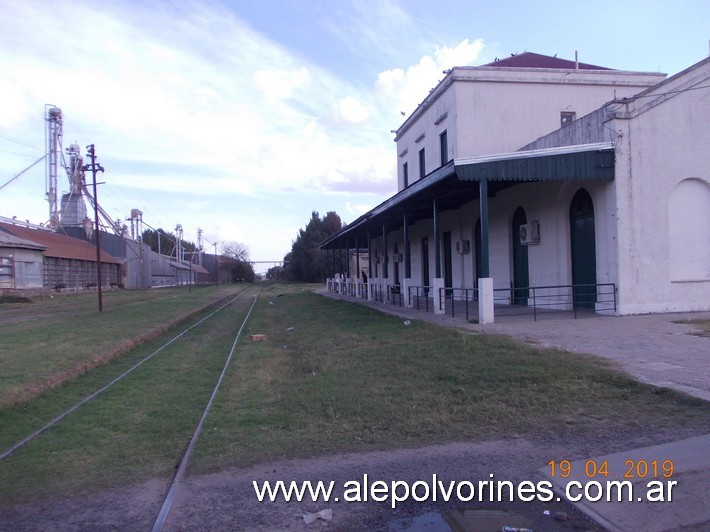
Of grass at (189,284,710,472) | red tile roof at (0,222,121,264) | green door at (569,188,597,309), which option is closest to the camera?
grass at (189,284,710,472)

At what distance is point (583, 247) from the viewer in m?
18.7

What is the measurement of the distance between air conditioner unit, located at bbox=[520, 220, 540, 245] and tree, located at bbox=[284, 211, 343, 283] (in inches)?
2921

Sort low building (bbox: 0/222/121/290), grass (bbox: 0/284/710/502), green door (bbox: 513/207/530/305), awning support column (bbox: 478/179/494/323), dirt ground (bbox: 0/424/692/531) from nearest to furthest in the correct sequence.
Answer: dirt ground (bbox: 0/424/692/531), grass (bbox: 0/284/710/502), awning support column (bbox: 478/179/494/323), green door (bbox: 513/207/530/305), low building (bbox: 0/222/121/290)

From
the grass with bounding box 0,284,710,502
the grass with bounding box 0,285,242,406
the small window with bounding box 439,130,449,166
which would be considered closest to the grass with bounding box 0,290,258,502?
the grass with bounding box 0,284,710,502

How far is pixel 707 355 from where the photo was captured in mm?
9797

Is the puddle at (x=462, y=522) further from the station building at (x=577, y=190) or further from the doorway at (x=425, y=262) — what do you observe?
the doorway at (x=425, y=262)

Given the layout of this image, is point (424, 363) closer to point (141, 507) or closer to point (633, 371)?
point (633, 371)

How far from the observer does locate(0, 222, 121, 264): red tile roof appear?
163 ft

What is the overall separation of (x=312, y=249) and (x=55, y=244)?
4662cm

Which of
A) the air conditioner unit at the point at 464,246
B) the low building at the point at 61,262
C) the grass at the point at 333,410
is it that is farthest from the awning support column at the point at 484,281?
the low building at the point at 61,262

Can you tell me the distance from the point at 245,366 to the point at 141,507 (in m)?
8.23

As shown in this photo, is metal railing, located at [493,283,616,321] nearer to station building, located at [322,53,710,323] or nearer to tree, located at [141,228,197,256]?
station building, located at [322,53,710,323]

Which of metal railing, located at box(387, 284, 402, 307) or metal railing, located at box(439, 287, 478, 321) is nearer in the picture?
metal railing, located at box(439, 287, 478, 321)
